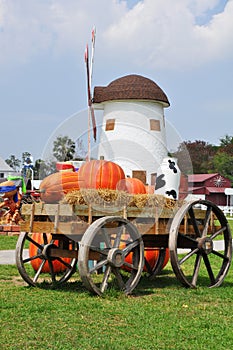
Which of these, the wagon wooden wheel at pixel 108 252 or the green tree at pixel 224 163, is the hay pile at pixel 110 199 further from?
the green tree at pixel 224 163

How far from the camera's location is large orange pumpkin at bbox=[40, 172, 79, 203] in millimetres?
7207

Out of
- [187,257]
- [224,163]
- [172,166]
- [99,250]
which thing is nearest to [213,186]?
[224,163]

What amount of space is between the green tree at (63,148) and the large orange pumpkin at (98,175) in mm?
511

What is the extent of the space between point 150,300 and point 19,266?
1837 millimetres

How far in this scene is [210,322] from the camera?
18.3 feet

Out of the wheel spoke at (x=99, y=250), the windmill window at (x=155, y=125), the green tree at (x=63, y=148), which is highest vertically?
the windmill window at (x=155, y=125)

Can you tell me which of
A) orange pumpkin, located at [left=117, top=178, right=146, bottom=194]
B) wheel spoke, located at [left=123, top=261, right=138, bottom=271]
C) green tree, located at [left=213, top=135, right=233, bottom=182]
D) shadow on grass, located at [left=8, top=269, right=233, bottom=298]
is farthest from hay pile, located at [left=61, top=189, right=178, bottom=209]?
green tree, located at [left=213, top=135, right=233, bottom=182]

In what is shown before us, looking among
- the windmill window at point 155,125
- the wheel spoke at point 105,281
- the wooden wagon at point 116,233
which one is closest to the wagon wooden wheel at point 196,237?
the wooden wagon at point 116,233

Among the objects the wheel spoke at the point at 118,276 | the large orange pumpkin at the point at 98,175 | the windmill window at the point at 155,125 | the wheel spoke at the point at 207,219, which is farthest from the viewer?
the windmill window at the point at 155,125

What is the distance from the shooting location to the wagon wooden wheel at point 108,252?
6336 mm

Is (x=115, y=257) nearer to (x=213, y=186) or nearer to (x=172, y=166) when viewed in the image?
(x=172, y=166)

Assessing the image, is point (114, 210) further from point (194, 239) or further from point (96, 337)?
point (96, 337)

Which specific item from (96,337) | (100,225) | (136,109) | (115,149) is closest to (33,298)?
(100,225)

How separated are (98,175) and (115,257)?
1295mm
